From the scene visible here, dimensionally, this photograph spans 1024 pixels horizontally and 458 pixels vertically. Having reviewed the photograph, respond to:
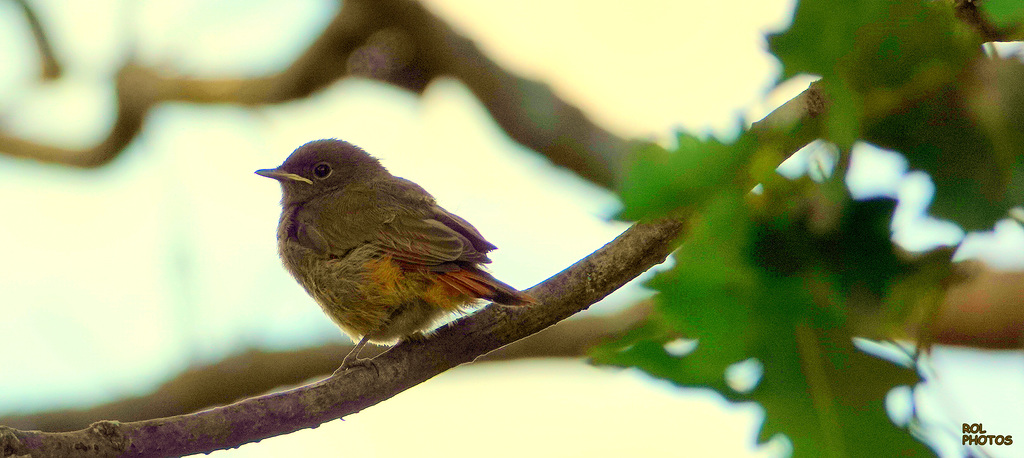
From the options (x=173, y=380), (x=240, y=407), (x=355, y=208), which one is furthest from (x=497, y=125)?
(x=240, y=407)

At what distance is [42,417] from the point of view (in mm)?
5523

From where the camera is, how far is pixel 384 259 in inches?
157

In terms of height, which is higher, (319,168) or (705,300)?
(319,168)

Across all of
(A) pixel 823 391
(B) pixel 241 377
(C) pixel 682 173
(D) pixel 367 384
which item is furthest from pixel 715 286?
(B) pixel 241 377

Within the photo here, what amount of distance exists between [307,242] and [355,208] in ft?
1.01

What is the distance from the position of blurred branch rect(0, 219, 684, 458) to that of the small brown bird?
0.59 feet

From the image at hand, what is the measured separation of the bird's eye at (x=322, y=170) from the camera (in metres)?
5.37

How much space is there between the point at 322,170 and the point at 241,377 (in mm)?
1488

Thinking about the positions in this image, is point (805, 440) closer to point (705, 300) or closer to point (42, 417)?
point (705, 300)

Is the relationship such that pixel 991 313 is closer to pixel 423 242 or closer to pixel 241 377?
pixel 423 242

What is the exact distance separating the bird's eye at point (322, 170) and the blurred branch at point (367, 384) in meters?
2.17

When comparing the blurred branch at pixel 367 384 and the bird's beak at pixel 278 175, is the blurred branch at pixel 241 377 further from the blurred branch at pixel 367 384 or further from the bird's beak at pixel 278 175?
the blurred branch at pixel 367 384

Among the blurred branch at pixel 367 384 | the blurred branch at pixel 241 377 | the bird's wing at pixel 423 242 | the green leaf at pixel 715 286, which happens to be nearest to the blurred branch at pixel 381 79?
the blurred branch at pixel 241 377

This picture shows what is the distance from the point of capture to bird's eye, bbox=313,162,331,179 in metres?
5.37
